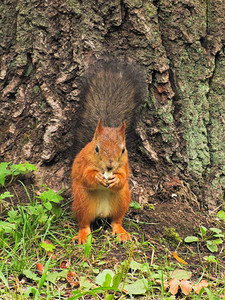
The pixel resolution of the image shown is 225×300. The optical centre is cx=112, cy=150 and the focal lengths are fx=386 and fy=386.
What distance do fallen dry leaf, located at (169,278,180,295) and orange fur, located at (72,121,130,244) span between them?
1.36 feet

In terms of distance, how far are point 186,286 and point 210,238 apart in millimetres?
554

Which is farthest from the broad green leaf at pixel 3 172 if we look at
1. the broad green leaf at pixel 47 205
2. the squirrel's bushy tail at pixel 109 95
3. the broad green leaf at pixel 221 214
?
the broad green leaf at pixel 221 214

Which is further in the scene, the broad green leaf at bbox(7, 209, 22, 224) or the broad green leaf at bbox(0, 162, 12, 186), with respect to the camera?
the broad green leaf at bbox(0, 162, 12, 186)

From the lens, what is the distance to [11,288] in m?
1.72

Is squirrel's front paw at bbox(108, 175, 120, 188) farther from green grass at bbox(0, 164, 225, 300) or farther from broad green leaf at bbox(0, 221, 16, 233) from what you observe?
broad green leaf at bbox(0, 221, 16, 233)

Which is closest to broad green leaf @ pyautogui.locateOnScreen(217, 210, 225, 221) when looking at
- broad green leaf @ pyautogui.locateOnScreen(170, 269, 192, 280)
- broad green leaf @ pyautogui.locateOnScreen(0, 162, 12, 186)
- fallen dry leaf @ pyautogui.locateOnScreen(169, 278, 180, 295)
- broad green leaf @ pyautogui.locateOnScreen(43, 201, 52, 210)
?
broad green leaf @ pyautogui.locateOnScreen(170, 269, 192, 280)

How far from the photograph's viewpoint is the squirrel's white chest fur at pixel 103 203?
88.3 inches

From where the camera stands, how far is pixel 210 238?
229 centimetres

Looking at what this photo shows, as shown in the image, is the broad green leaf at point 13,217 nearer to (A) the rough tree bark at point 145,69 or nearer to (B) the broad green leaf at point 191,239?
(A) the rough tree bark at point 145,69

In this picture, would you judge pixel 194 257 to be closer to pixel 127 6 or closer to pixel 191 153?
pixel 191 153

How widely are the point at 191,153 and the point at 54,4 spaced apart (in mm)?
1284

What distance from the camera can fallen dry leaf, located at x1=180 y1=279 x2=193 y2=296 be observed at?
1.77 m

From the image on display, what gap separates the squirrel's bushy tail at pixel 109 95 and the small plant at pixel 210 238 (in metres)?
0.74

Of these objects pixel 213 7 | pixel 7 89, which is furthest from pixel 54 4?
pixel 213 7
